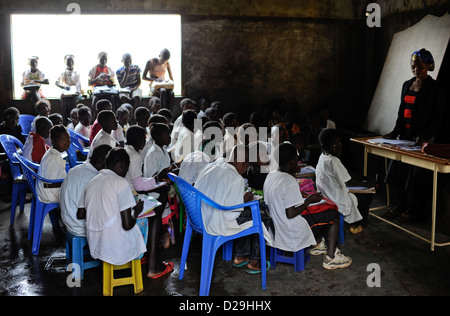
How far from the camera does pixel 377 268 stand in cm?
424

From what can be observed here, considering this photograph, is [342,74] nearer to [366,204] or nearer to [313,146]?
[313,146]

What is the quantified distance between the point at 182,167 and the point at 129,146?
541mm

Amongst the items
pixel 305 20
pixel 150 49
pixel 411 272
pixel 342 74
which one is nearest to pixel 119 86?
pixel 150 49

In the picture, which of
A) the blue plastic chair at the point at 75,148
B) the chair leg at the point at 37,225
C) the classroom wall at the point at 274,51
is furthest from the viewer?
the classroom wall at the point at 274,51

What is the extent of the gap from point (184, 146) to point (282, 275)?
2017 millimetres

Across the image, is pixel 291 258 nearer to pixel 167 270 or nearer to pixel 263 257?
pixel 263 257

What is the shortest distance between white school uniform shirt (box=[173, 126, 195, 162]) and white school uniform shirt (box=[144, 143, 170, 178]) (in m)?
A: 0.66

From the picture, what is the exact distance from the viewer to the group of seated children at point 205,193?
359 centimetres

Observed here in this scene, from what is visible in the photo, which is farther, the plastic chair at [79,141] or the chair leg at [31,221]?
the plastic chair at [79,141]

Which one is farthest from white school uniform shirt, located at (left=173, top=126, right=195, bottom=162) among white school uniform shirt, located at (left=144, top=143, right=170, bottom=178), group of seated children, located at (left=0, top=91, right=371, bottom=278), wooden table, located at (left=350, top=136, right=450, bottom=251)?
wooden table, located at (left=350, top=136, right=450, bottom=251)

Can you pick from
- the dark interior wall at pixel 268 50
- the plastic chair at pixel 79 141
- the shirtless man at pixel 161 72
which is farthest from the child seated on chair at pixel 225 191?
the dark interior wall at pixel 268 50

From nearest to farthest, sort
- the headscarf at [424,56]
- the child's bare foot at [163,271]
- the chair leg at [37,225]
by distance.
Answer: the child's bare foot at [163,271], the chair leg at [37,225], the headscarf at [424,56]

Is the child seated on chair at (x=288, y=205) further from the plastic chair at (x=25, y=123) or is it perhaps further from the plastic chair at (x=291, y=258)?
the plastic chair at (x=25, y=123)

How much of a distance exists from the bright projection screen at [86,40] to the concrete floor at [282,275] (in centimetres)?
525
